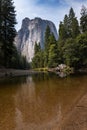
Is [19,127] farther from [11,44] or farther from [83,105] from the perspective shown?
[11,44]

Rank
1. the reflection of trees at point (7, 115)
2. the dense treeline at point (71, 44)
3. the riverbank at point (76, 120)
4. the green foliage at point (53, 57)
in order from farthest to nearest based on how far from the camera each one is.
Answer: the green foliage at point (53, 57) < the dense treeline at point (71, 44) < the reflection of trees at point (7, 115) < the riverbank at point (76, 120)

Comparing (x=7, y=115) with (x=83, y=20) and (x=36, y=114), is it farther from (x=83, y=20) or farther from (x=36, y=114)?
(x=83, y=20)

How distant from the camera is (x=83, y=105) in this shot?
31.9 ft

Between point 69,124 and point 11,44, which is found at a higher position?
point 11,44

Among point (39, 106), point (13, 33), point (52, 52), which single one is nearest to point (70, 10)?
point (52, 52)

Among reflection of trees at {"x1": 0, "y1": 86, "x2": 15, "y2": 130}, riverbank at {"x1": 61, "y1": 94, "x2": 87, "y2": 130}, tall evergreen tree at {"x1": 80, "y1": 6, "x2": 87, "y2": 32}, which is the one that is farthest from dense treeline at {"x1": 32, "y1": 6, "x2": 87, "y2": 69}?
riverbank at {"x1": 61, "y1": 94, "x2": 87, "y2": 130}

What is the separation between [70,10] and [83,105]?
5589 centimetres

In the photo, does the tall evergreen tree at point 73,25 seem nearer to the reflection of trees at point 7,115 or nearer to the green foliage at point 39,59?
the green foliage at point 39,59

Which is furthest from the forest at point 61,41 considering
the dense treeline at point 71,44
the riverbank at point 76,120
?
the riverbank at point 76,120

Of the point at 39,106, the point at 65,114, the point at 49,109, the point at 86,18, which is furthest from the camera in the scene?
the point at 86,18

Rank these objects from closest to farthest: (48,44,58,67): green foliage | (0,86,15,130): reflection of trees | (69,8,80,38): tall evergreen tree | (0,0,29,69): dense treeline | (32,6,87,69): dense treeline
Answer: (0,86,15,130): reflection of trees
(0,0,29,69): dense treeline
(32,6,87,69): dense treeline
(48,44,58,67): green foliage
(69,8,80,38): tall evergreen tree

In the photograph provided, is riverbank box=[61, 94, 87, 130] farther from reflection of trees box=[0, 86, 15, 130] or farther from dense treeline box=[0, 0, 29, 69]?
dense treeline box=[0, 0, 29, 69]

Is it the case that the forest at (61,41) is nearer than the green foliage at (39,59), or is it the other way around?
the forest at (61,41)

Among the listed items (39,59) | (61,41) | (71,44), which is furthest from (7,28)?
(39,59)
